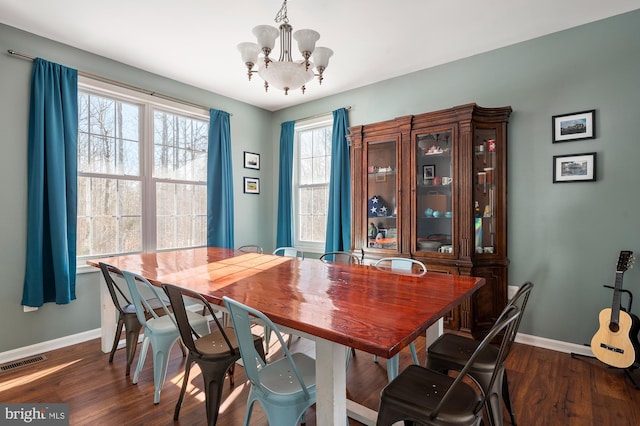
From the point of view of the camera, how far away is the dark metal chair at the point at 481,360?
1502 millimetres

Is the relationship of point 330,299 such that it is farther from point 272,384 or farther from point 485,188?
point 485,188

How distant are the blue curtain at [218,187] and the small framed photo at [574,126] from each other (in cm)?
363

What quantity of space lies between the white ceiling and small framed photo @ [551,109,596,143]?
777mm

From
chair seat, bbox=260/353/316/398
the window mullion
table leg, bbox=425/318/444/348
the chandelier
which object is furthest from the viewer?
the window mullion

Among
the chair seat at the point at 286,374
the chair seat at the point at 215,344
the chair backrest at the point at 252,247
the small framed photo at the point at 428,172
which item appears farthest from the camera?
the chair backrest at the point at 252,247

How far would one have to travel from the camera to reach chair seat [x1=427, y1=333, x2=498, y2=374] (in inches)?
64.4

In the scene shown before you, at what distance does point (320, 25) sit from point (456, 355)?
2.65 meters

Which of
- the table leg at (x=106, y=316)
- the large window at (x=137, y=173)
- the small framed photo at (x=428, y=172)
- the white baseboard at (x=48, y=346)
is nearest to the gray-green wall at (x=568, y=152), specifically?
the small framed photo at (x=428, y=172)

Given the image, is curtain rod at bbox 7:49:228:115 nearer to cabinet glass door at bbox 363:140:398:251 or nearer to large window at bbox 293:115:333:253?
large window at bbox 293:115:333:253

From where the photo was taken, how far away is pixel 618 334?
7.74 feet

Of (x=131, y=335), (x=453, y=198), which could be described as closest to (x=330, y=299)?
(x=131, y=335)

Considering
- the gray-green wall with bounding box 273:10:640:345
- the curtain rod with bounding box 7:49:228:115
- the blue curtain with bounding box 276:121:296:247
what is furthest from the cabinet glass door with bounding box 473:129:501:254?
the curtain rod with bounding box 7:49:228:115

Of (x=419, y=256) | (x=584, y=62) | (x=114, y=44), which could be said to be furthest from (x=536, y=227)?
(x=114, y=44)

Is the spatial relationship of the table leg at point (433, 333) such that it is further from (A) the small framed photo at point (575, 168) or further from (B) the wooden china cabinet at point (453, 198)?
(A) the small framed photo at point (575, 168)
